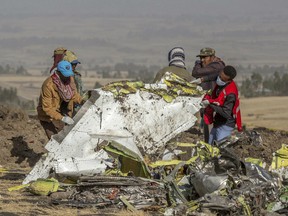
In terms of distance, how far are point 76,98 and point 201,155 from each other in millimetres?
2735

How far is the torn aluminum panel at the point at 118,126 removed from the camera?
1173 centimetres

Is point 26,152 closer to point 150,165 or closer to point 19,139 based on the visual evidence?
point 19,139

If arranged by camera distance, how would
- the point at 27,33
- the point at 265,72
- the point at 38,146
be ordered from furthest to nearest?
1. the point at 27,33
2. the point at 265,72
3. the point at 38,146

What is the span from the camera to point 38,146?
16.4 m

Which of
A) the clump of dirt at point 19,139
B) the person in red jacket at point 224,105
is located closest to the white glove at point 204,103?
the person in red jacket at point 224,105

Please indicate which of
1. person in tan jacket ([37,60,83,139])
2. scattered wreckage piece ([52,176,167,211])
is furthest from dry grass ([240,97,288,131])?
scattered wreckage piece ([52,176,167,211])

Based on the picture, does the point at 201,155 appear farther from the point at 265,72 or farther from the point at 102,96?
the point at 265,72

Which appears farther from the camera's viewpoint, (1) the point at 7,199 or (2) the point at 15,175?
(2) the point at 15,175

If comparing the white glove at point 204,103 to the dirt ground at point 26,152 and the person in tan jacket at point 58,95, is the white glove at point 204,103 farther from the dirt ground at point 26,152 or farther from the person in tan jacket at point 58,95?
the person in tan jacket at point 58,95

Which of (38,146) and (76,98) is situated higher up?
(76,98)

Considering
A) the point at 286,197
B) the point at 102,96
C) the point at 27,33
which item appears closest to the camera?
the point at 286,197

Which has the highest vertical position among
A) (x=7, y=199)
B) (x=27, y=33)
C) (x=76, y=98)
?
(x=76, y=98)

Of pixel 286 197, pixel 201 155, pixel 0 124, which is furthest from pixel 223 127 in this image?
pixel 0 124

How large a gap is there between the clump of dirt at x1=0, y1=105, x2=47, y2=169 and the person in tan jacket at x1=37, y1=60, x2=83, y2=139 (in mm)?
1861
